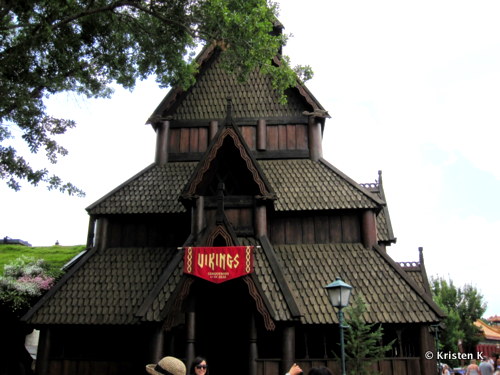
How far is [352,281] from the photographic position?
13.5m

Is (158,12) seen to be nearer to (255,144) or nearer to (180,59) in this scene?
(180,59)

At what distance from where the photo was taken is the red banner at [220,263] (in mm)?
11586

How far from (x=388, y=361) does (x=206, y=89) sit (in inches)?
465

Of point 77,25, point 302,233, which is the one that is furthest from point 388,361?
point 77,25

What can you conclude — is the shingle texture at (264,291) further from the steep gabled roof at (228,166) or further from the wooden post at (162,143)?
the wooden post at (162,143)

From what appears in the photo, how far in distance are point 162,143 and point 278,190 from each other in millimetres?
5053

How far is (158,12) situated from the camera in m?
12.1

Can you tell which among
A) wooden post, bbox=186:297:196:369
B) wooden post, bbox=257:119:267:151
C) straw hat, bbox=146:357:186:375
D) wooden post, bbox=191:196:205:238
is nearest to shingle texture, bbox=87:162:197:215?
wooden post, bbox=191:196:205:238

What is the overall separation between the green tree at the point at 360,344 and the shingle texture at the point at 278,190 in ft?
12.5

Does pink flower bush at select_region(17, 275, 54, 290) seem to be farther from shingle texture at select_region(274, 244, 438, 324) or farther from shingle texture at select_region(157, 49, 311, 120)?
shingle texture at select_region(274, 244, 438, 324)

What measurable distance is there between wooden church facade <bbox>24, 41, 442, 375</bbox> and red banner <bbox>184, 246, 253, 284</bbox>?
1.15 feet

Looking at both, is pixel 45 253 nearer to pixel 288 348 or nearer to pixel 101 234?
pixel 101 234

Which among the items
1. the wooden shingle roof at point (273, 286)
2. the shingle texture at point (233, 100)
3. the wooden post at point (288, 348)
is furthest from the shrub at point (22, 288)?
the wooden post at point (288, 348)

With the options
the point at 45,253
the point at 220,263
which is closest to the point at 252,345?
the point at 220,263
